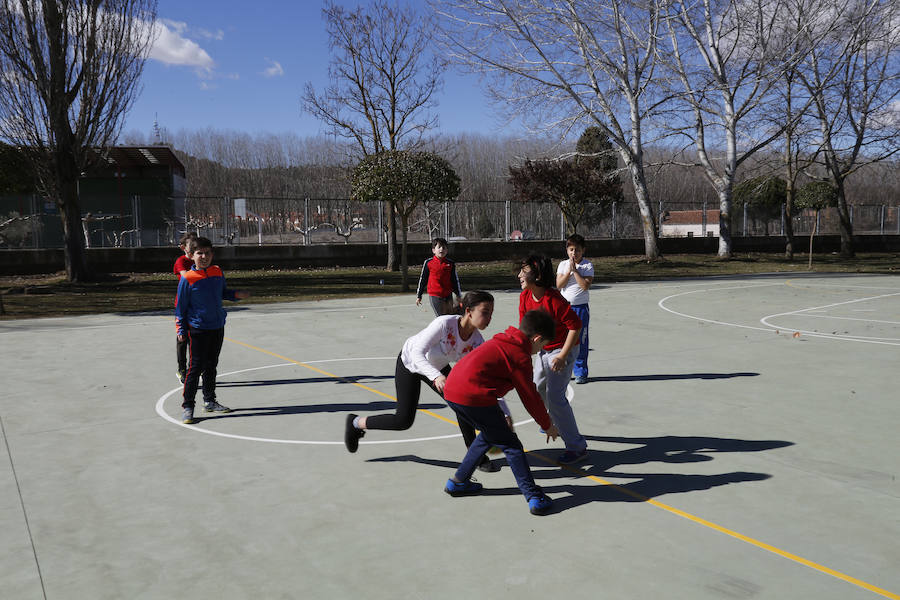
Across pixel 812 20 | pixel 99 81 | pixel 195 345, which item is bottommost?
pixel 195 345

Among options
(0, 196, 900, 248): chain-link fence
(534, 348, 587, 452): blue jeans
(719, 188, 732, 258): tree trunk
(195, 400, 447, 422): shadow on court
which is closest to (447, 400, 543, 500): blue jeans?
(534, 348, 587, 452): blue jeans

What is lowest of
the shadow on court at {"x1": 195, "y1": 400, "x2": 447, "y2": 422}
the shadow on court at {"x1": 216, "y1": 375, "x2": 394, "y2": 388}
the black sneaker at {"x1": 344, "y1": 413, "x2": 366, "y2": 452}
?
the shadow on court at {"x1": 195, "y1": 400, "x2": 447, "y2": 422}

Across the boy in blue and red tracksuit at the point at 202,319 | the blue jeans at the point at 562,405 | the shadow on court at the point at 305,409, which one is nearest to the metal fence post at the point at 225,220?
the shadow on court at the point at 305,409

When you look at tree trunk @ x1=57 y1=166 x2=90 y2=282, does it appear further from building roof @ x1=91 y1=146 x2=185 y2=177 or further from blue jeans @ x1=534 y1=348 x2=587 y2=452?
building roof @ x1=91 y1=146 x2=185 y2=177

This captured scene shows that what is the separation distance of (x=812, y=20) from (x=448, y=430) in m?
32.6

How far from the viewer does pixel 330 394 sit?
8359 mm

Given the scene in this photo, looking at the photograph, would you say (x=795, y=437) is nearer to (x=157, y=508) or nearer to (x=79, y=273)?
(x=157, y=508)

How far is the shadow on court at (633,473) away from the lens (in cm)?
515

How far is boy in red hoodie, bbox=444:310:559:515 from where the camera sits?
15.5ft

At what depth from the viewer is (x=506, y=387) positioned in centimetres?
486

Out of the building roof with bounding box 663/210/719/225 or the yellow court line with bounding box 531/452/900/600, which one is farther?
the building roof with bounding box 663/210/719/225

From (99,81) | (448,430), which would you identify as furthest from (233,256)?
(448,430)

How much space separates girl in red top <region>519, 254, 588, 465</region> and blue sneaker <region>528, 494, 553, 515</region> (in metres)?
1.06

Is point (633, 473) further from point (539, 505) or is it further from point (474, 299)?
point (474, 299)
